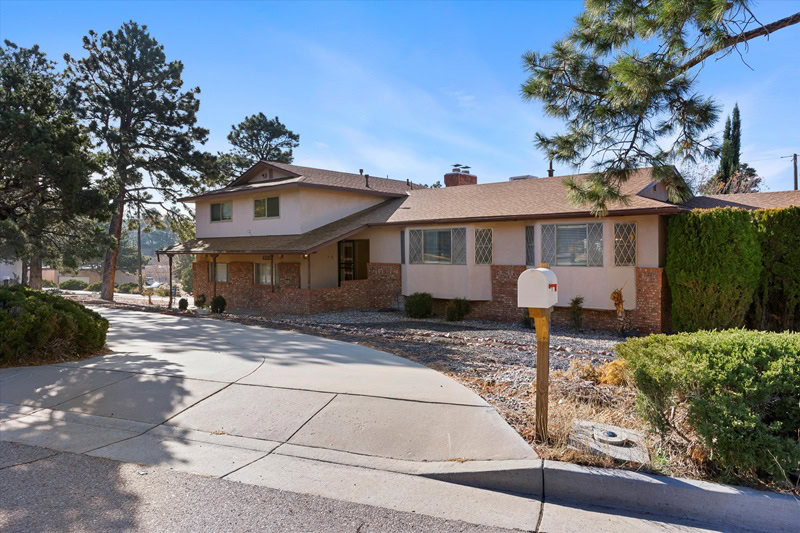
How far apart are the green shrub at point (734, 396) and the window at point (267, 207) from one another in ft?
61.8

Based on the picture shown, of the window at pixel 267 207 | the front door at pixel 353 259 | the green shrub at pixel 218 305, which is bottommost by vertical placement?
the green shrub at pixel 218 305

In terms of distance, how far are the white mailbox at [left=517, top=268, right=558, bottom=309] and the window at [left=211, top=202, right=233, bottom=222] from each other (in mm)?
21075

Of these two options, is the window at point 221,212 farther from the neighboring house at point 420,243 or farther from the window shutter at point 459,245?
the window shutter at point 459,245

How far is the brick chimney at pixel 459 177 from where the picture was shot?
2611 centimetres

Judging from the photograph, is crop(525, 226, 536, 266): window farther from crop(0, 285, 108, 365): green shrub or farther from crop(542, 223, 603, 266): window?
crop(0, 285, 108, 365): green shrub

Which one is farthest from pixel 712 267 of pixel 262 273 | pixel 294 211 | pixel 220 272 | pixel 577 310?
pixel 220 272

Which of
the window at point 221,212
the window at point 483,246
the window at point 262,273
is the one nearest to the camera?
the window at point 483,246

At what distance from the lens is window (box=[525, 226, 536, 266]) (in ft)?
54.6

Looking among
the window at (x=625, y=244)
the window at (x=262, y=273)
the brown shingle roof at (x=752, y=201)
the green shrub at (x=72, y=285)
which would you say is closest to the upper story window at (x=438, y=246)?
the window at (x=625, y=244)

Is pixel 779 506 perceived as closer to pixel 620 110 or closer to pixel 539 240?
pixel 620 110

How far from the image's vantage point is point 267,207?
73.3 ft

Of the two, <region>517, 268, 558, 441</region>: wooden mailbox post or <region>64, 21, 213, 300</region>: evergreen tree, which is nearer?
<region>517, 268, 558, 441</region>: wooden mailbox post

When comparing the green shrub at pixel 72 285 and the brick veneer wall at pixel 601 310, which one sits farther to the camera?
the green shrub at pixel 72 285

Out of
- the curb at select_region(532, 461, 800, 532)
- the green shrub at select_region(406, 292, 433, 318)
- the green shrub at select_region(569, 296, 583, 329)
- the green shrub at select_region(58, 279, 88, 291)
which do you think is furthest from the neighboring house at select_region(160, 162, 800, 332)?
the green shrub at select_region(58, 279, 88, 291)
